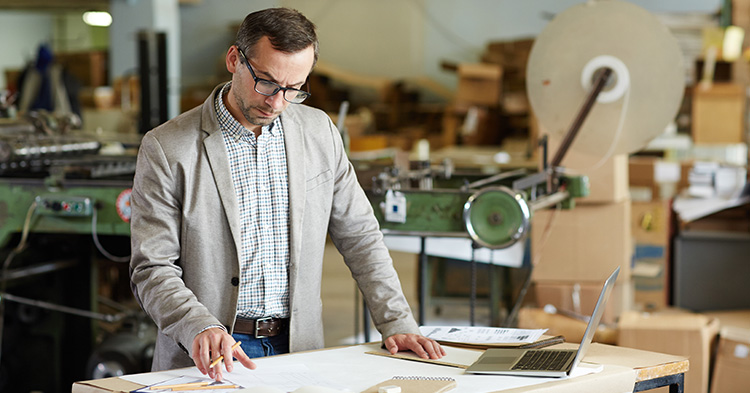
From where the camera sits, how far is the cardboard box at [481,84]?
8.31 m

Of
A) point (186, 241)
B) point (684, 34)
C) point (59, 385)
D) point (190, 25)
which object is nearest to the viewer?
point (186, 241)

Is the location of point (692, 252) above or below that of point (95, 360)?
above

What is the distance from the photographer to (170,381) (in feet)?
5.75

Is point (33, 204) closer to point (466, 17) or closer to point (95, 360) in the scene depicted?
point (95, 360)

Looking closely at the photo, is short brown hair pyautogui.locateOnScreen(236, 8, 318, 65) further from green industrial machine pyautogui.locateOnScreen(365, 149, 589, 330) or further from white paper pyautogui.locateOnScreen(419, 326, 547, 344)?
green industrial machine pyautogui.locateOnScreen(365, 149, 589, 330)

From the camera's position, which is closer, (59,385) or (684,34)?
(59,385)

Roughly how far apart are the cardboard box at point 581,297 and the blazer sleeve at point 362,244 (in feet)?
6.43

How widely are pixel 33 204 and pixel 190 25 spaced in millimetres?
8414

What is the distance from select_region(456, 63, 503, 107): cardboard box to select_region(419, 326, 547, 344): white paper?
6273mm

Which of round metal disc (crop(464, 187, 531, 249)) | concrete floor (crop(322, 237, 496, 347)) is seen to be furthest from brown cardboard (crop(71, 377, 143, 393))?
concrete floor (crop(322, 237, 496, 347))

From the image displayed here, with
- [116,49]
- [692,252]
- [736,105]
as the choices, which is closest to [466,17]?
[116,49]

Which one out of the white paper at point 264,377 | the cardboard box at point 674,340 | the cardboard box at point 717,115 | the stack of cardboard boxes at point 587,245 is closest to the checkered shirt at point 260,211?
the white paper at point 264,377

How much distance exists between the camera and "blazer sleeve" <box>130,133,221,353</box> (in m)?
1.93

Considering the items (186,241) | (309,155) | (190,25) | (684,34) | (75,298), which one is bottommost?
(75,298)
